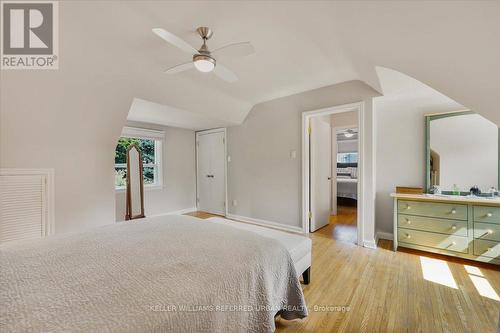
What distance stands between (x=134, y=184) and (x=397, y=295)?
3.77m

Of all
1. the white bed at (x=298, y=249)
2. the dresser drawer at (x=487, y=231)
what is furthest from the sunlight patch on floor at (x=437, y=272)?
the white bed at (x=298, y=249)

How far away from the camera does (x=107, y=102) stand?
2320mm

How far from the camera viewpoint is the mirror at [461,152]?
2436 mm

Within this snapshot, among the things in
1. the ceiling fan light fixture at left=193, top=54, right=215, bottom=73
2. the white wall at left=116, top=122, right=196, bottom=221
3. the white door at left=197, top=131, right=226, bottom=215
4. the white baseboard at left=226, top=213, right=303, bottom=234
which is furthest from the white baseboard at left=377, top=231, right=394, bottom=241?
the white wall at left=116, top=122, right=196, bottom=221

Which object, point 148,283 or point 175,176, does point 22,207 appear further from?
point 175,176

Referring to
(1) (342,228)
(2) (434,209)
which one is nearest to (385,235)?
(1) (342,228)

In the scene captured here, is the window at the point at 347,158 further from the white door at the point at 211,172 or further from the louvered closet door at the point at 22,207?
the louvered closet door at the point at 22,207

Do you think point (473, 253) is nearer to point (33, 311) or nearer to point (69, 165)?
point (33, 311)

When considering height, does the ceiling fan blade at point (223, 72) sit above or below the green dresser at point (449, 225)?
above

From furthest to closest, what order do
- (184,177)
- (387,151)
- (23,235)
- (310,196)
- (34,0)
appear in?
1. (184,177)
2. (310,196)
3. (387,151)
4. (23,235)
5. (34,0)

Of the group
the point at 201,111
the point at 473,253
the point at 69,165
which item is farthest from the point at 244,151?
the point at 473,253

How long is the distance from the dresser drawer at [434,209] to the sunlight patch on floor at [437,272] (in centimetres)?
51

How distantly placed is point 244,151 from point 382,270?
9.03ft

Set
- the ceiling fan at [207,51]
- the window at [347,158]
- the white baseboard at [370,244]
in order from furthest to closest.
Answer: the window at [347,158] < the white baseboard at [370,244] < the ceiling fan at [207,51]
